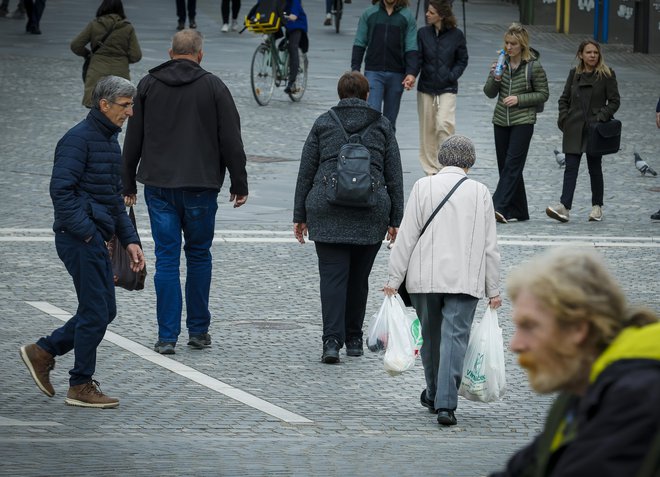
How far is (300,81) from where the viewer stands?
21.8 m

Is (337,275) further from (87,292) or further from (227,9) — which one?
(227,9)

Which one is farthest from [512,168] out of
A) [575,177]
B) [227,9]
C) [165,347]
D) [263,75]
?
[227,9]

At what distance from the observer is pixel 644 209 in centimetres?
1498

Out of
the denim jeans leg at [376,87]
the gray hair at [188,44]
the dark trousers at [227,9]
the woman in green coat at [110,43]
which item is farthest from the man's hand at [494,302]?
the dark trousers at [227,9]

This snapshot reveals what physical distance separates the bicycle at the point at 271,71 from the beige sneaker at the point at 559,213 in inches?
304

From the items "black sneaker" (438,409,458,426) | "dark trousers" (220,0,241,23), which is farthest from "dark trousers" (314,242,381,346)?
"dark trousers" (220,0,241,23)

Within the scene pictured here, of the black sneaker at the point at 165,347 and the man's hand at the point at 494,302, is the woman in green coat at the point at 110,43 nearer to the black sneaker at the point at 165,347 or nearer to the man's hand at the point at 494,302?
the black sneaker at the point at 165,347

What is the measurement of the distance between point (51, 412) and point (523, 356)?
4891 mm

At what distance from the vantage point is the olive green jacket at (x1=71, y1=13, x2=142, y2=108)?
17672 mm

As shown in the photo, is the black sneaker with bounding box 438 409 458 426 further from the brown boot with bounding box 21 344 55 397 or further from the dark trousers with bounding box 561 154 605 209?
the dark trousers with bounding box 561 154 605 209

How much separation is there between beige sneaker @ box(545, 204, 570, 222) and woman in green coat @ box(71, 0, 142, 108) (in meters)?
5.70

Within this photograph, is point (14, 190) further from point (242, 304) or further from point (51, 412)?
point (51, 412)

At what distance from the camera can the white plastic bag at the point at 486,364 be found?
739 centimetres

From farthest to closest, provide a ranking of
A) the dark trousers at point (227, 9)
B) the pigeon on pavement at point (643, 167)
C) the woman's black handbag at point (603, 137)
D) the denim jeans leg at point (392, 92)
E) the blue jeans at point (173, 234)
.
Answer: the dark trousers at point (227, 9) → the pigeon on pavement at point (643, 167) → the denim jeans leg at point (392, 92) → the woman's black handbag at point (603, 137) → the blue jeans at point (173, 234)
